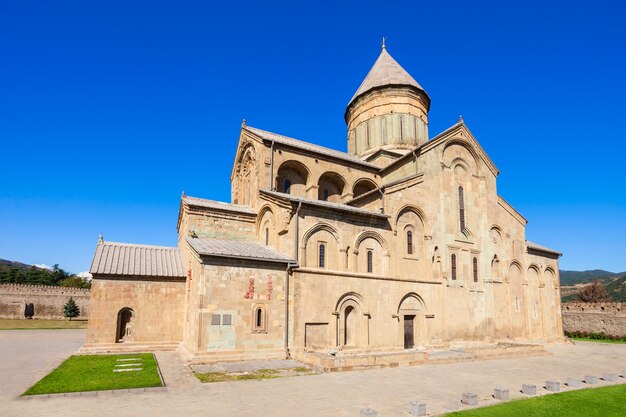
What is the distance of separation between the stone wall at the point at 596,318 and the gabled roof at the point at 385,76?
22.6m

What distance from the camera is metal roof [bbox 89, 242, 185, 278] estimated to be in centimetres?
1938

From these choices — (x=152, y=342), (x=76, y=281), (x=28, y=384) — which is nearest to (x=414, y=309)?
(x=152, y=342)

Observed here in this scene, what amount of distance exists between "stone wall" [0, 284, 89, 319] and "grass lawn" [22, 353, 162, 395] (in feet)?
113

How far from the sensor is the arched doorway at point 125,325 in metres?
19.1

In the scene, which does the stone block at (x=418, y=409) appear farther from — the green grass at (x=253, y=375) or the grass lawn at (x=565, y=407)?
the green grass at (x=253, y=375)

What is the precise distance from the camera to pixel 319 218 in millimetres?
19266

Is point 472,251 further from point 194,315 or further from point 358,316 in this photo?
point 194,315

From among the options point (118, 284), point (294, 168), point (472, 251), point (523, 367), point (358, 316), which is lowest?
point (523, 367)

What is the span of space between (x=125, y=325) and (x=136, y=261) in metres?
3.05

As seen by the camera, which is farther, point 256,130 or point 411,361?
point 256,130

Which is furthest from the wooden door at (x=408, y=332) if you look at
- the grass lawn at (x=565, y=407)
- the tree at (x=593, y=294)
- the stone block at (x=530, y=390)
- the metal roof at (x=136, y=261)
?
the tree at (x=593, y=294)

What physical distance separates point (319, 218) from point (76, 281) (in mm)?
59193

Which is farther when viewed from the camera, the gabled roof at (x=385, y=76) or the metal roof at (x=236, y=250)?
the gabled roof at (x=385, y=76)

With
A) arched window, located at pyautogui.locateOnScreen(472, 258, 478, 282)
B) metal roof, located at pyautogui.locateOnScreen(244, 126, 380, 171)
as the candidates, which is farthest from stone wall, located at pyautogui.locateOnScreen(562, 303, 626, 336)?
metal roof, located at pyautogui.locateOnScreen(244, 126, 380, 171)
